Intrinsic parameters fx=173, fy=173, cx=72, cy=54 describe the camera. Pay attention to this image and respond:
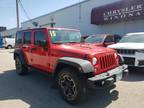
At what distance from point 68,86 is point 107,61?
1218 millimetres

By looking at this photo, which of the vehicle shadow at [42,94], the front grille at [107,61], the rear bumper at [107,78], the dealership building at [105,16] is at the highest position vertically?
the dealership building at [105,16]

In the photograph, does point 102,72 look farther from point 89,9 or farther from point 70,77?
point 89,9

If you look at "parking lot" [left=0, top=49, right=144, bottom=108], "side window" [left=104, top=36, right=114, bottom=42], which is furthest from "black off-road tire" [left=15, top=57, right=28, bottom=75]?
"side window" [left=104, top=36, right=114, bottom=42]

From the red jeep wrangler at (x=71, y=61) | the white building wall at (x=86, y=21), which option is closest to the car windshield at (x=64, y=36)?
the red jeep wrangler at (x=71, y=61)

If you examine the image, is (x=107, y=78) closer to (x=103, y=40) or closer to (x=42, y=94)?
(x=42, y=94)

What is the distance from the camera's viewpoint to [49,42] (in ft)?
16.8

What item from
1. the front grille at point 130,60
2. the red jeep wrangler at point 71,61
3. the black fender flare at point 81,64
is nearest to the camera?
the black fender flare at point 81,64

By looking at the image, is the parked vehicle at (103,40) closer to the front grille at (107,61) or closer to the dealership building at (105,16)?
the dealership building at (105,16)

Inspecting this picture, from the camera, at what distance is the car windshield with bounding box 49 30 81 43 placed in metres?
5.28

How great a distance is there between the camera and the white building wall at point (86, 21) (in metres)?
15.1

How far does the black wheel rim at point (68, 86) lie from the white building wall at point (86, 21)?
37.9 ft

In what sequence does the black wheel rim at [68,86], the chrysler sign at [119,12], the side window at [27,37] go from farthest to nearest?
the chrysler sign at [119,12] < the side window at [27,37] < the black wheel rim at [68,86]

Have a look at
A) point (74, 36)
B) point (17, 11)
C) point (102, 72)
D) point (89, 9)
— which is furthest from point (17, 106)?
point (17, 11)

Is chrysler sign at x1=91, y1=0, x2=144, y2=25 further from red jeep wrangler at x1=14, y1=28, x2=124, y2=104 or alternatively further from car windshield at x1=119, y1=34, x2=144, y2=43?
red jeep wrangler at x1=14, y1=28, x2=124, y2=104
